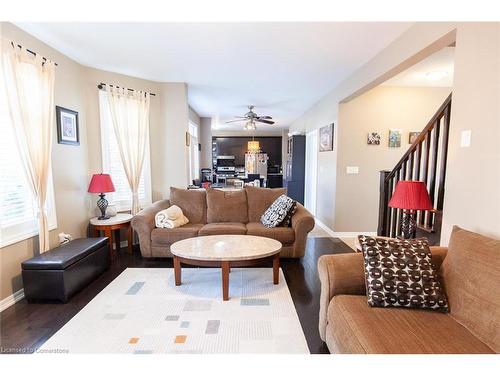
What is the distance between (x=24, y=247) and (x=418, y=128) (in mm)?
5724

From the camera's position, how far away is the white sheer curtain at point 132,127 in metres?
3.79

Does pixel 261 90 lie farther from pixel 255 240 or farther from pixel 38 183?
pixel 38 183

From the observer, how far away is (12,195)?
2.43m

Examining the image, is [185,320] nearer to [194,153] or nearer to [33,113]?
[33,113]

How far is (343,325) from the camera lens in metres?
Answer: 1.44

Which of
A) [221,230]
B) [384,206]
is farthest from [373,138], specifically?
[221,230]

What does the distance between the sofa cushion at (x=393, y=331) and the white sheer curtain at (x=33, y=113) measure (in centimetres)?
286

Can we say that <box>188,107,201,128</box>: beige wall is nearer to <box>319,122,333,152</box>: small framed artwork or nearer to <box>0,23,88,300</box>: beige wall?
<box>0,23,88,300</box>: beige wall

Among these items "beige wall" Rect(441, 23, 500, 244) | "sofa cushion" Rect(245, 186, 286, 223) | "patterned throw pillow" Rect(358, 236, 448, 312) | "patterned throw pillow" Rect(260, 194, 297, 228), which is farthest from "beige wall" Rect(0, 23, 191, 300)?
"beige wall" Rect(441, 23, 500, 244)

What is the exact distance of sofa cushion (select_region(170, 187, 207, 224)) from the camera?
3908 mm

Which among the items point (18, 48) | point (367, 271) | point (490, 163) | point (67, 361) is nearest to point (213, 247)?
point (367, 271)

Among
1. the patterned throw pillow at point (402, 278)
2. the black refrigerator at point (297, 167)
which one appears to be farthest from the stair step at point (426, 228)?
the black refrigerator at point (297, 167)

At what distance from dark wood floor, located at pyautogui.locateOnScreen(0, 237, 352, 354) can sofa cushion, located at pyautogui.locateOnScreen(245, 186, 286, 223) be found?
2.70 feet

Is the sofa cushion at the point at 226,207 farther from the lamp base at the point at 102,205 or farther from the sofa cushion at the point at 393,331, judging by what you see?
the sofa cushion at the point at 393,331
